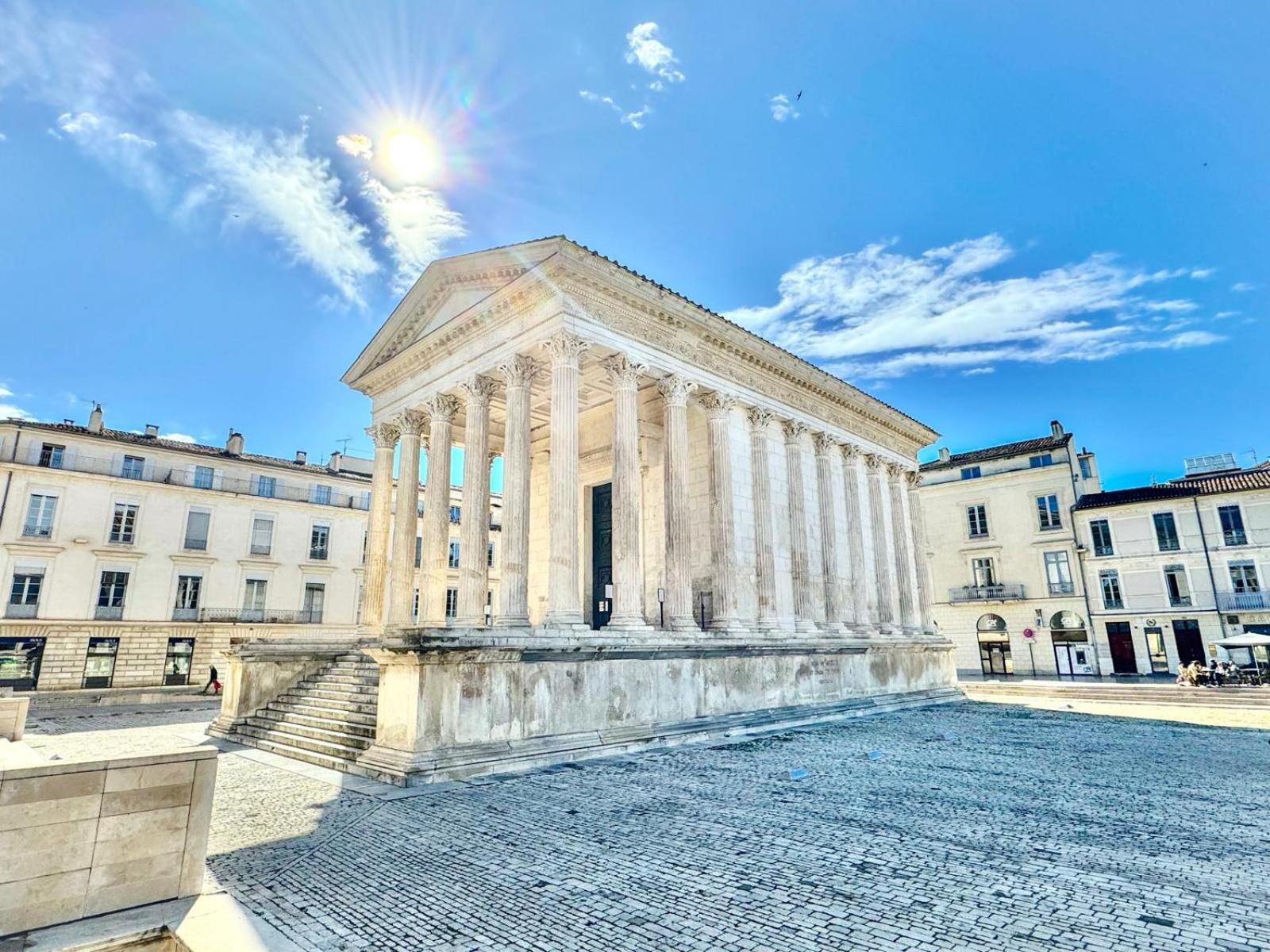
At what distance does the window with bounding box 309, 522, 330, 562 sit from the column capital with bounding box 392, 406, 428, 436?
18.3 m

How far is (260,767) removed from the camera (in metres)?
10.2

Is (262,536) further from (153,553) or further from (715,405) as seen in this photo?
(715,405)

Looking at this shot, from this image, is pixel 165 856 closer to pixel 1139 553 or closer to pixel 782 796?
pixel 782 796

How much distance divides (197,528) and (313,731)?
24225 mm

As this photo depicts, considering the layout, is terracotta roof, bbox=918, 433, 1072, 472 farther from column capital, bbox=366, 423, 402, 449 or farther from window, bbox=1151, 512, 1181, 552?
column capital, bbox=366, 423, 402, 449

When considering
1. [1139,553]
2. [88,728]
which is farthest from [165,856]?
[1139,553]

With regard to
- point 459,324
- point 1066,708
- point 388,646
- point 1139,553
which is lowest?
point 1066,708

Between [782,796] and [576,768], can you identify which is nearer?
[782,796]

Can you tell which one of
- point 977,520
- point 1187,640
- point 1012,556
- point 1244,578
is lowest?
point 1187,640

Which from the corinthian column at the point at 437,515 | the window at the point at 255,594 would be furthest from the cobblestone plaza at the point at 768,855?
the window at the point at 255,594

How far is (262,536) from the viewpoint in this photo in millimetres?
32625

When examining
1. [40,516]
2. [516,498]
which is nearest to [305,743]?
[516,498]

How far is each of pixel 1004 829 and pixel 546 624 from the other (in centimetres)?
798

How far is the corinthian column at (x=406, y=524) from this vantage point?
17906mm
